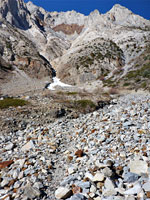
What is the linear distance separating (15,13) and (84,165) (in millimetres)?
189062

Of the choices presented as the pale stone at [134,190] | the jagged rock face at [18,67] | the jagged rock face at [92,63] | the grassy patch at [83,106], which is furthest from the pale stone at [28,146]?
the jagged rock face at [92,63]

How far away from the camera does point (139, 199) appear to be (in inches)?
159

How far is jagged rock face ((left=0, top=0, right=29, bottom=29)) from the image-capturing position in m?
138

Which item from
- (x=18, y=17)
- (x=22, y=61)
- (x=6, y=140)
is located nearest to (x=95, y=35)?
(x=22, y=61)

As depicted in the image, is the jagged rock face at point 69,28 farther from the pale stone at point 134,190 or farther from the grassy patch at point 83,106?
the pale stone at point 134,190

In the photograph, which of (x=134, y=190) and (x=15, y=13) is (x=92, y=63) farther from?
(x=15, y=13)

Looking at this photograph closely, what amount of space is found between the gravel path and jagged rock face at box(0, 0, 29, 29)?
162042 millimetres

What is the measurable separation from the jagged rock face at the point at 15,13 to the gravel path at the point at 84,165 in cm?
16204

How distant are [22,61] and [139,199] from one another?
92188mm

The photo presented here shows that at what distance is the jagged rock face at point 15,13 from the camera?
451 ft

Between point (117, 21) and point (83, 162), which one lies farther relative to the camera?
point (117, 21)

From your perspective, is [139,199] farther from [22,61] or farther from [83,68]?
[22,61]

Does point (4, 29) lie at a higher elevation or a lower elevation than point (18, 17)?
lower

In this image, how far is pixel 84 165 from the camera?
648cm
